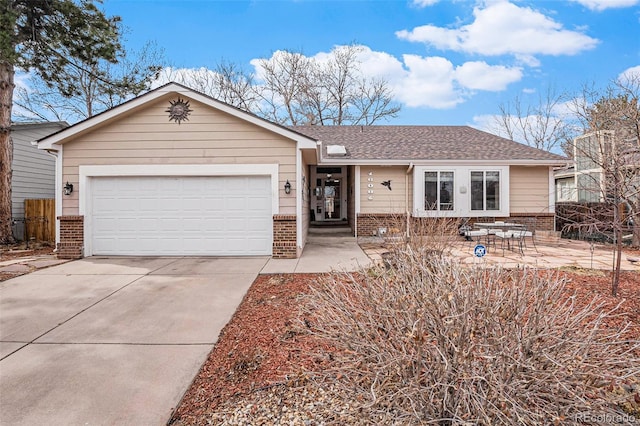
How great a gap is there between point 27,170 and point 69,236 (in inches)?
318

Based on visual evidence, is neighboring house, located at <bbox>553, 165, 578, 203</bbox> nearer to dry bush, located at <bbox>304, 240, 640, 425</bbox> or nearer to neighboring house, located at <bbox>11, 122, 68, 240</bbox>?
dry bush, located at <bbox>304, 240, 640, 425</bbox>

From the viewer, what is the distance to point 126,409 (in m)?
2.68

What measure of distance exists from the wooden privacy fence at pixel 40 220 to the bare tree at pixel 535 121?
26.6 m

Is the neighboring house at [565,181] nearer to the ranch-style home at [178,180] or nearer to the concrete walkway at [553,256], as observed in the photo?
the concrete walkway at [553,256]

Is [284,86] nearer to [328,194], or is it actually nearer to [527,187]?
[328,194]

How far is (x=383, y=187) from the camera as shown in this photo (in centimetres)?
1254

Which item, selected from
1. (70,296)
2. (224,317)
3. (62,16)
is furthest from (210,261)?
(62,16)

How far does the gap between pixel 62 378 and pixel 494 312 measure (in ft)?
12.1

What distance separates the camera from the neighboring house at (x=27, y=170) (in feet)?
43.5

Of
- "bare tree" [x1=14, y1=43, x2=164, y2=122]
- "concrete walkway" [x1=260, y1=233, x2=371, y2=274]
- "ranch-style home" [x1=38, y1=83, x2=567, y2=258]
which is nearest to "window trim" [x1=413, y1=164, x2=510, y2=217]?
"concrete walkway" [x1=260, y1=233, x2=371, y2=274]

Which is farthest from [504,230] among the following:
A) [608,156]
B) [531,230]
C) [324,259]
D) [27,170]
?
[27,170]

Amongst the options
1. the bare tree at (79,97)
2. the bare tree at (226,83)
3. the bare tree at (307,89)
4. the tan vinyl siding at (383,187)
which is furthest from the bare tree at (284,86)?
the tan vinyl siding at (383,187)

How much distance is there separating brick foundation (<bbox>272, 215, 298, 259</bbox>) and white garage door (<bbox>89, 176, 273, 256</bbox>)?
333 mm

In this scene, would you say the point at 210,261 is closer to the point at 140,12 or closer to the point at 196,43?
the point at 140,12
